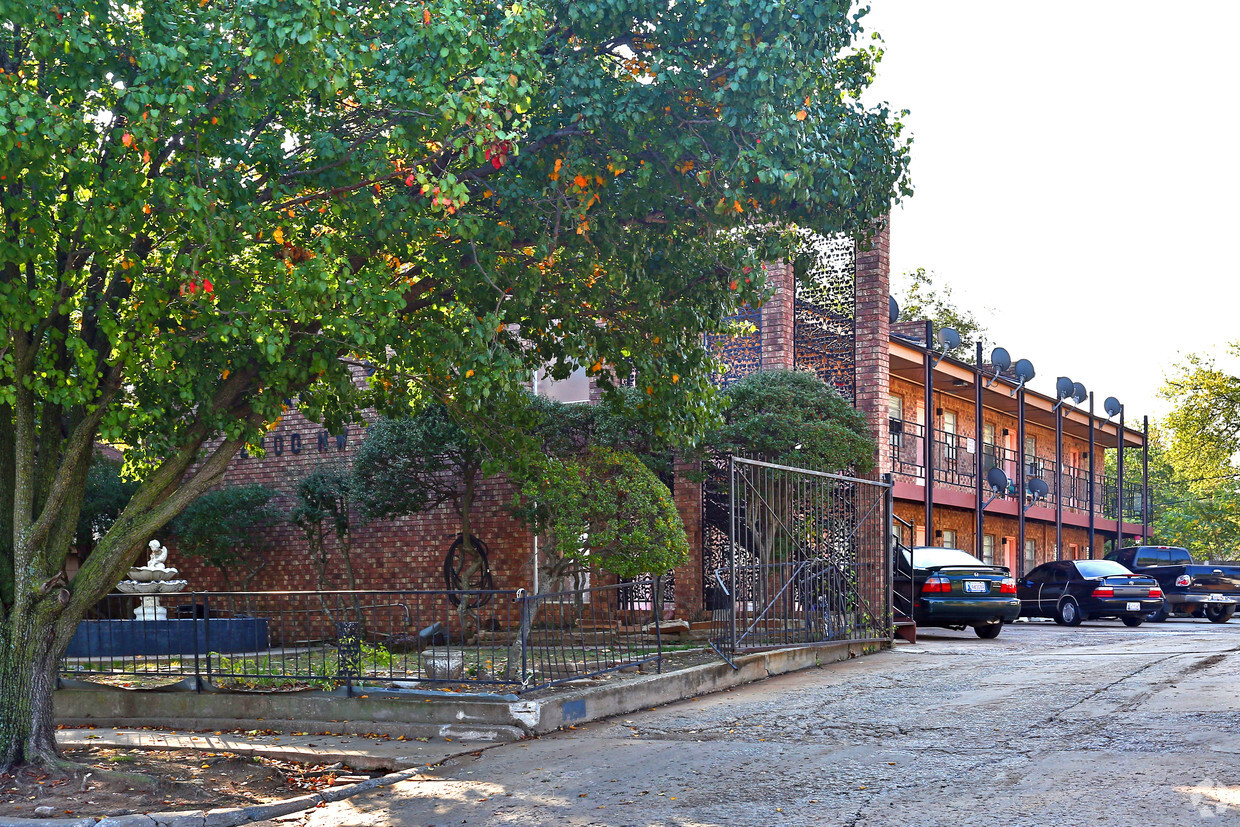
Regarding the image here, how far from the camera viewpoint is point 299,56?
7.54 meters

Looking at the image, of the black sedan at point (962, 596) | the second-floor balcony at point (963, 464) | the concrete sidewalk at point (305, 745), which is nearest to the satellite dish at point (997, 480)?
the second-floor balcony at point (963, 464)

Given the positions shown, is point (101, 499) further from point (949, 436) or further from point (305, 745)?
point (949, 436)

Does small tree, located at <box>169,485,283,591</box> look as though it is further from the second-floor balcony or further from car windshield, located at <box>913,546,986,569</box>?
the second-floor balcony

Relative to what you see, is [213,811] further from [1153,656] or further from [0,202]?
[1153,656]

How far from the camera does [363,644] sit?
1326cm

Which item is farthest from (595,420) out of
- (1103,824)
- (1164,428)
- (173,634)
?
(1164,428)

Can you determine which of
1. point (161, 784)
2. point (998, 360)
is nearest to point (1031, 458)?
point (998, 360)

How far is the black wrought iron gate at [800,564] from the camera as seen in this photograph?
1328 centimetres

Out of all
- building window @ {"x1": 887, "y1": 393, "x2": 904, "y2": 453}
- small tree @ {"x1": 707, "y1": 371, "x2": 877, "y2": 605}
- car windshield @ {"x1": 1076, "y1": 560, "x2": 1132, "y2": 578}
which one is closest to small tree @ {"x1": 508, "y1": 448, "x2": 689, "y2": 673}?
small tree @ {"x1": 707, "y1": 371, "x2": 877, "y2": 605}

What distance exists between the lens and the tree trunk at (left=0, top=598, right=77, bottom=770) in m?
8.41

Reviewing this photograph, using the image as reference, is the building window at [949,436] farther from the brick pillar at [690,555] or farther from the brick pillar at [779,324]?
the brick pillar at [690,555]

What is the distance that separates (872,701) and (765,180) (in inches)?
194

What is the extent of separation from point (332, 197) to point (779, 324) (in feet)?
36.8

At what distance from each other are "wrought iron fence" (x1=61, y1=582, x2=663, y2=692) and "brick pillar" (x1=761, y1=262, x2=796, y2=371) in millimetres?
4505
